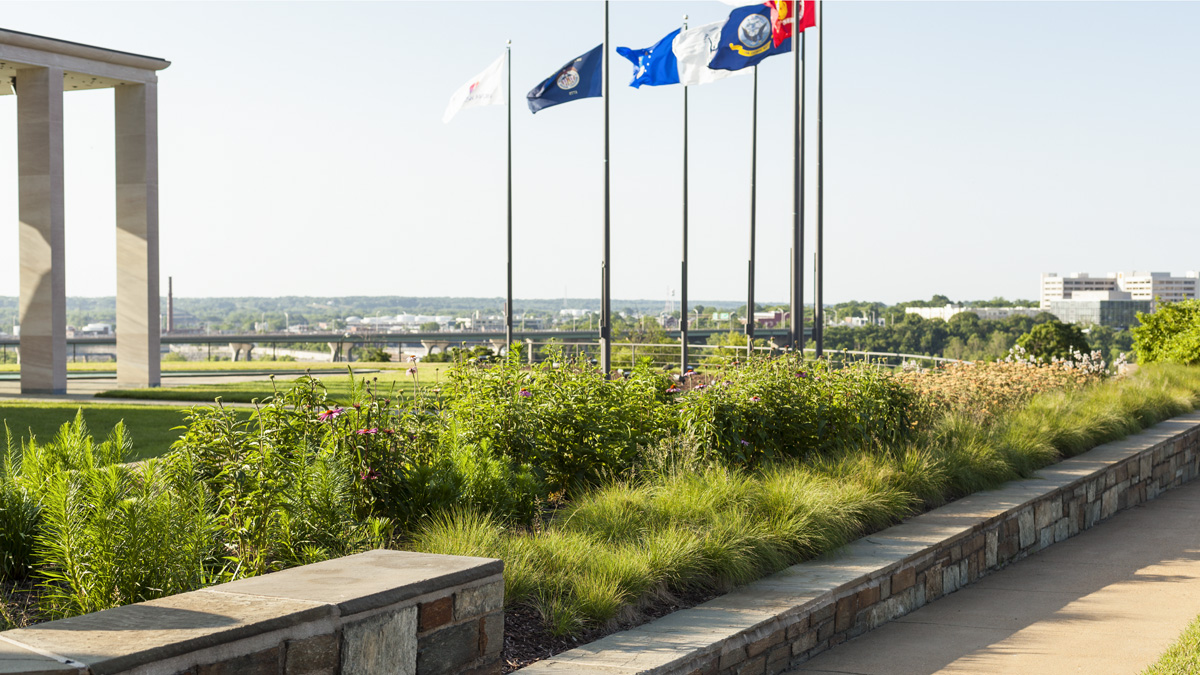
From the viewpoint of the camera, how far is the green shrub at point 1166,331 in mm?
20467

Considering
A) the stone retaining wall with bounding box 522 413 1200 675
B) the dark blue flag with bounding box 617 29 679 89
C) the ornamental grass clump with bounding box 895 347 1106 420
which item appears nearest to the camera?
the stone retaining wall with bounding box 522 413 1200 675

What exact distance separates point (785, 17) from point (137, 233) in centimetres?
1407

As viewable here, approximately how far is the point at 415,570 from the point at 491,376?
12.1 feet

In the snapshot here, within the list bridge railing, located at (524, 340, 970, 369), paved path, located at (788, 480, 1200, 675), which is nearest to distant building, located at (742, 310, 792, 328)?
bridge railing, located at (524, 340, 970, 369)

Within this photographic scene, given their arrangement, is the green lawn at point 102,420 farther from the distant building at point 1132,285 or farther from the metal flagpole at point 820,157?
the distant building at point 1132,285

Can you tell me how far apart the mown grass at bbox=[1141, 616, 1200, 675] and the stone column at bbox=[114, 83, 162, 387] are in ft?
66.2

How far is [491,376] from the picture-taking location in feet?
23.6

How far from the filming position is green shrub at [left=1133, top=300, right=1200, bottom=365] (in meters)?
20.5

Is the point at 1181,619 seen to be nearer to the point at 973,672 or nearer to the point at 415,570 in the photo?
the point at 973,672

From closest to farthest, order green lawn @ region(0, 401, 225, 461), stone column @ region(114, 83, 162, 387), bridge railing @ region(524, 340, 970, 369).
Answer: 1. bridge railing @ region(524, 340, 970, 369)
2. green lawn @ region(0, 401, 225, 461)
3. stone column @ region(114, 83, 162, 387)

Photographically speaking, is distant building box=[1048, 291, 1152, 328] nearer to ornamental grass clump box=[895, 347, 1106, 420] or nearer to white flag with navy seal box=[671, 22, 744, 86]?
white flag with navy seal box=[671, 22, 744, 86]

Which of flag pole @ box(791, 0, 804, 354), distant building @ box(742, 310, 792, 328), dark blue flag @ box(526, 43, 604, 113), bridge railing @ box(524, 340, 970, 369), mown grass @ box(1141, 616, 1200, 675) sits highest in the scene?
dark blue flag @ box(526, 43, 604, 113)

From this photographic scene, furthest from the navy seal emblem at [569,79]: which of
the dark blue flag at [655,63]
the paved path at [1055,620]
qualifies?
the paved path at [1055,620]

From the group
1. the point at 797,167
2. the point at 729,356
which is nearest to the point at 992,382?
the point at 729,356
